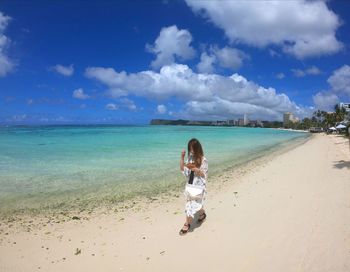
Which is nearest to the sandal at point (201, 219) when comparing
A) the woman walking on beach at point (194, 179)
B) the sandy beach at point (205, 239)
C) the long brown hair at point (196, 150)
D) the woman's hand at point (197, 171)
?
the sandy beach at point (205, 239)

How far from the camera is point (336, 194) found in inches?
370

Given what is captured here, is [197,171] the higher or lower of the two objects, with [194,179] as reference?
higher

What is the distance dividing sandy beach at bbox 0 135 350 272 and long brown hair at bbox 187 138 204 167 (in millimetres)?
1514

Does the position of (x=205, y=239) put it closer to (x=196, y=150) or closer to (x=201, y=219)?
(x=201, y=219)

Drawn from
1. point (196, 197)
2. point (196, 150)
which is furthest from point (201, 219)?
point (196, 150)

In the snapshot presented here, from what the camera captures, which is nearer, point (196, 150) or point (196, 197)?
point (196, 150)

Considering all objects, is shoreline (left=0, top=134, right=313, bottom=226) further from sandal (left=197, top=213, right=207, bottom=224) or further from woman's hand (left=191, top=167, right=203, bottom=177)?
woman's hand (left=191, top=167, right=203, bottom=177)

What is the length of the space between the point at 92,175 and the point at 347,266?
42.2 ft

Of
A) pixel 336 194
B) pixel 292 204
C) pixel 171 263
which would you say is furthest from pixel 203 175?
pixel 336 194

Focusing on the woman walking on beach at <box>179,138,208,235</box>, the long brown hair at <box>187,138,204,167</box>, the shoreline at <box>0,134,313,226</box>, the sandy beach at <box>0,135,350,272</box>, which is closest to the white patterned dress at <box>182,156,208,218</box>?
the woman walking on beach at <box>179,138,208,235</box>

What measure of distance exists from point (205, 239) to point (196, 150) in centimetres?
177

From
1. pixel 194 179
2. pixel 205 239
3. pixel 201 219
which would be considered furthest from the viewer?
pixel 201 219

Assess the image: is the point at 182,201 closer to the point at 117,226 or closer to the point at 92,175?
the point at 117,226

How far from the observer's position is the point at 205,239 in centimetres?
622
